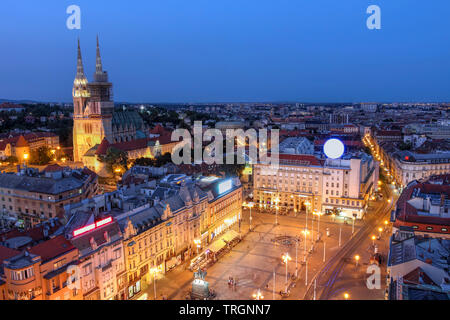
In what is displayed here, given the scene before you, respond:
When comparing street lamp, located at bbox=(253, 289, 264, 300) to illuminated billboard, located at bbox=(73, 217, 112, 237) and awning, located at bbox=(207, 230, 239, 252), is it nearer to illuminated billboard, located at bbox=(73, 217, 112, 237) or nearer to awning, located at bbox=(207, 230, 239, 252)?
awning, located at bbox=(207, 230, 239, 252)

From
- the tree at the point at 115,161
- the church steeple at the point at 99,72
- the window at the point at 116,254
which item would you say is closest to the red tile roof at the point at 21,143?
the tree at the point at 115,161

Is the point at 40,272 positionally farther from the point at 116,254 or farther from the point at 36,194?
the point at 36,194

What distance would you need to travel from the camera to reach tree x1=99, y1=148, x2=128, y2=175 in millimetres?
96500

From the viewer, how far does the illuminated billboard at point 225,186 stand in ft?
207

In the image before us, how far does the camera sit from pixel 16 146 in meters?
111

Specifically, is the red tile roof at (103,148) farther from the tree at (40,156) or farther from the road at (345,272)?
the road at (345,272)

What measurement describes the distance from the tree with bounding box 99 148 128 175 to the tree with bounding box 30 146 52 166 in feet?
73.3

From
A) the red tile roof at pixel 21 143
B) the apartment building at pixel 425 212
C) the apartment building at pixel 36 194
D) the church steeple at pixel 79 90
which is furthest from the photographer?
the church steeple at pixel 79 90

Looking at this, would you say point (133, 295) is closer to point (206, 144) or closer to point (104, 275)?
point (104, 275)

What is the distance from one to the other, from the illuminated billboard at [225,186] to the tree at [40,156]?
69.3 meters

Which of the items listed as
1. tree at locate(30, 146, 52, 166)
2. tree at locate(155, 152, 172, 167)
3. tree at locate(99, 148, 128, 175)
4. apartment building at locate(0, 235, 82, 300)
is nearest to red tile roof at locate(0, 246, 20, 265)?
apartment building at locate(0, 235, 82, 300)

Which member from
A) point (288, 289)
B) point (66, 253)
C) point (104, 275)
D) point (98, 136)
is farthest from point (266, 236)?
point (98, 136)

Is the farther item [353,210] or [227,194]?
[353,210]
